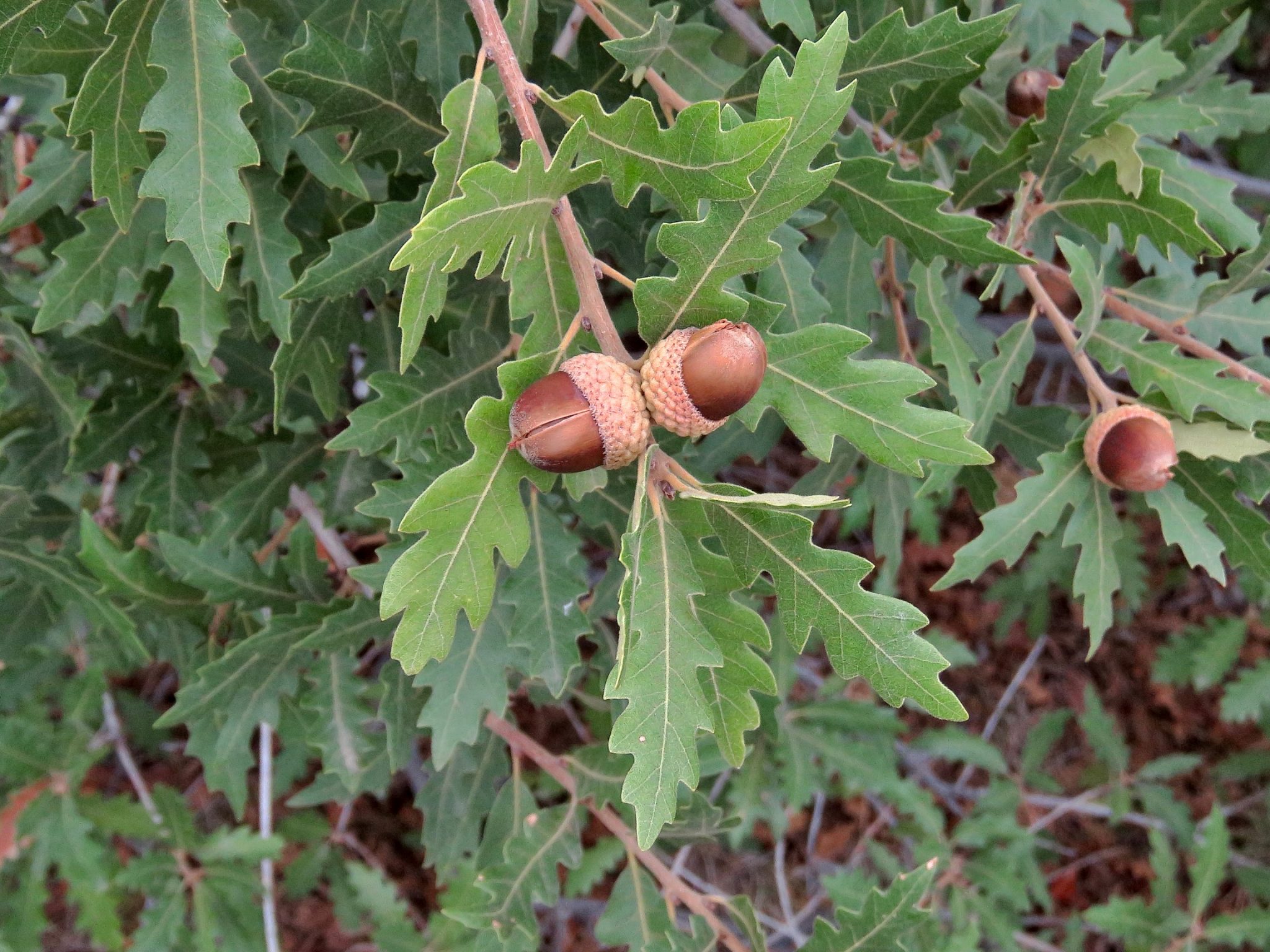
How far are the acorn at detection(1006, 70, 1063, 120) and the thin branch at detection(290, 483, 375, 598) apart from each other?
5.49ft

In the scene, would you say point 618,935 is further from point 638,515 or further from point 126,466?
point 126,466

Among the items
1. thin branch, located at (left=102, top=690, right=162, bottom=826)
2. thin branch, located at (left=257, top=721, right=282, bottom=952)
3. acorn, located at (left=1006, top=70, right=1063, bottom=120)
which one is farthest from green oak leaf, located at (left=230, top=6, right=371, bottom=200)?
thin branch, located at (left=102, top=690, right=162, bottom=826)

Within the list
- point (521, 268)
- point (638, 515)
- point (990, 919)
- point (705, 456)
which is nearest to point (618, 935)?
point (705, 456)

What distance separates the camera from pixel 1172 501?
5.46 ft

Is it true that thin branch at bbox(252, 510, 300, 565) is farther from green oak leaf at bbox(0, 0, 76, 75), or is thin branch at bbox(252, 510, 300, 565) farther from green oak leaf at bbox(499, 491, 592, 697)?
green oak leaf at bbox(0, 0, 76, 75)

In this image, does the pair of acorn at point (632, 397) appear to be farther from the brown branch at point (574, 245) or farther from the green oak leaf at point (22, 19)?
the green oak leaf at point (22, 19)

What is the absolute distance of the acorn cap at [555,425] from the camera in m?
1.09

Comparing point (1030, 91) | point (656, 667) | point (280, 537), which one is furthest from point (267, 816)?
point (1030, 91)

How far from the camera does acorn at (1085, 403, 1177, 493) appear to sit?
1580 mm

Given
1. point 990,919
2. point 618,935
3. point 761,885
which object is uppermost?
point 618,935

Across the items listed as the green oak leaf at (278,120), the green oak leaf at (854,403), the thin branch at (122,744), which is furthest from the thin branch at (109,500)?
the green oak leaf at (854,403)

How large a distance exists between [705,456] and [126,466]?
1382 mm

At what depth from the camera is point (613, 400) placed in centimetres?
112

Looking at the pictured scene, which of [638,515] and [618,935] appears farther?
[618,935]
